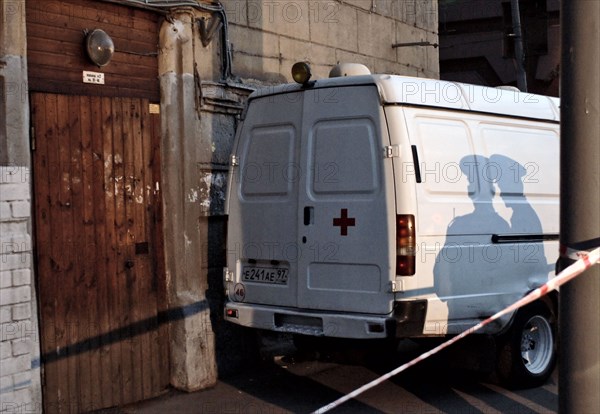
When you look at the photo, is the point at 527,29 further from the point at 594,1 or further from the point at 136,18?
the point at 594,1

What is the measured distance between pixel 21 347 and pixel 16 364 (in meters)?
0.12

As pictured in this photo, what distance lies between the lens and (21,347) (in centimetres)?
575

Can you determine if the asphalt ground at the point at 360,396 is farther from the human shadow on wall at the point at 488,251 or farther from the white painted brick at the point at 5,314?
the white painted brick at the point at 5,314

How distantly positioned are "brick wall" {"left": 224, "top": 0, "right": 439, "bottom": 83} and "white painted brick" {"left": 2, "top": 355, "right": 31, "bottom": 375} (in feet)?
11.6

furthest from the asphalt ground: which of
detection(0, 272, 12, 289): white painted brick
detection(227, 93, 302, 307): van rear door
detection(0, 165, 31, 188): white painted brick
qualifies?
detection(0, 165, 31, 188): white painted brick

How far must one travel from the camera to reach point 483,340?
21.9ft

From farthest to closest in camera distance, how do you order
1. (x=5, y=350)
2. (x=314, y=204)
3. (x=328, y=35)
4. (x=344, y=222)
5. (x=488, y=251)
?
(x=328, y=35), (x=488, y=251), (x=314, y=204), (x=344, y=222), (x=5, y=350)

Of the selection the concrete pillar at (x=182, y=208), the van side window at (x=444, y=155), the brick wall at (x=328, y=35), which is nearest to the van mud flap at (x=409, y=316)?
the van side window at (x=444, y=155)

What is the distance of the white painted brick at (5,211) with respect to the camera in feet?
18.6

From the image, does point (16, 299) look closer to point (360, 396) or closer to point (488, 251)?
point (360, 396)

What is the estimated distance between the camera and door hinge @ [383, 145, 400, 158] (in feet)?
19.7

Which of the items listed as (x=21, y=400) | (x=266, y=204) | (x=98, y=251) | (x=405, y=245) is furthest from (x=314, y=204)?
(x=21, y=400)

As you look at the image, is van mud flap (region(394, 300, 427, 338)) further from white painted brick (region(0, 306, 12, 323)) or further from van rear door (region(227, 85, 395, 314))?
white painted brick (region(0, 306, 12, 323))

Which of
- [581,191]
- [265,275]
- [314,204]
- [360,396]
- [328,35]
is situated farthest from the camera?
[328,35]
